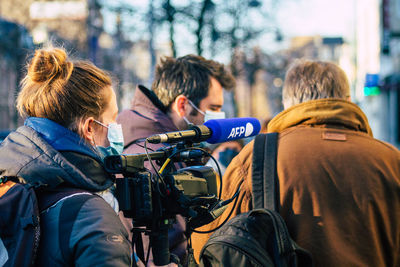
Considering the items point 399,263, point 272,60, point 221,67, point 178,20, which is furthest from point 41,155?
point 272,60

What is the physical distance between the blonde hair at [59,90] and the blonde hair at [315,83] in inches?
45.4

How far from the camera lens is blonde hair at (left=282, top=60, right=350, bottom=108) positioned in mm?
2301

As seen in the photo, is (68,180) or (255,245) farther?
(255,245)

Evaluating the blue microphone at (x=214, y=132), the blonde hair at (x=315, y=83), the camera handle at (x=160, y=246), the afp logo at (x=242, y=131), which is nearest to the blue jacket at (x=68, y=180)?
the camera handle at (x=160, y=246)

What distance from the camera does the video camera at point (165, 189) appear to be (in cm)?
149

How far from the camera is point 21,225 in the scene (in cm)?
133

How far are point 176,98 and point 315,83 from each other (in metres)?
1.05

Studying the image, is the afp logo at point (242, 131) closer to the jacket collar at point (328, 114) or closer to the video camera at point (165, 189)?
the video camera at point (165, 189)

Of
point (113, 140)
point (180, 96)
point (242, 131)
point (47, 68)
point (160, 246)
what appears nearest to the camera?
point (160, 246)

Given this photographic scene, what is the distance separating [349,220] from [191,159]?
2.71ft

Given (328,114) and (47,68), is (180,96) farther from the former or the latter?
(47,68)

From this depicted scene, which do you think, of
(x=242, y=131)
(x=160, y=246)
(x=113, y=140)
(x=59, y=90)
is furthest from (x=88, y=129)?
(x=242, y=131)

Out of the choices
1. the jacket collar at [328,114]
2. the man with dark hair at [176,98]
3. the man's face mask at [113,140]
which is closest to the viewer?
the man's face mask at [113,140]

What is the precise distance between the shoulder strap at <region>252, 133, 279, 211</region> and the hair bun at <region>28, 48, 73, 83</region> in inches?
38.8
